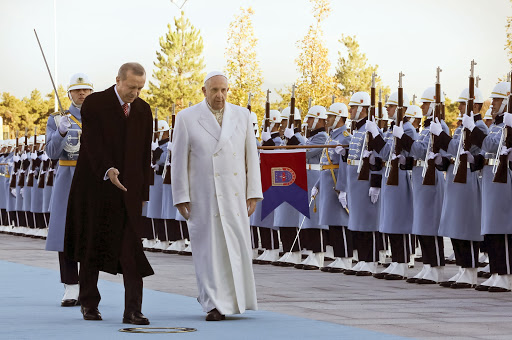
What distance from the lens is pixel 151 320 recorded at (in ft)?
30.0

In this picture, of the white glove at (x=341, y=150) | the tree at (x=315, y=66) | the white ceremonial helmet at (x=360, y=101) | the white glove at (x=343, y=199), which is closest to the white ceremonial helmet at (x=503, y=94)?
the white ceremonial helmet at (x=360, y=101)

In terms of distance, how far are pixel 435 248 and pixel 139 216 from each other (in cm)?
571

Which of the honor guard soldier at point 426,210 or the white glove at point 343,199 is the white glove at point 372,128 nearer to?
the honor guard soldier at point 426,210

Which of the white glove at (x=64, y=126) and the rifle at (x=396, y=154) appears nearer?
the white glove at (x=64, y=126)

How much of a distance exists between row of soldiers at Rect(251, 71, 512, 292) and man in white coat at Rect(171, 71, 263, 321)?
371cm

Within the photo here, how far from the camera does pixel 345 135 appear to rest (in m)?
15.8

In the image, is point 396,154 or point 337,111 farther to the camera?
point 337,111

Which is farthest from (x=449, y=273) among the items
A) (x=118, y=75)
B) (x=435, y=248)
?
(x=118, y=75)

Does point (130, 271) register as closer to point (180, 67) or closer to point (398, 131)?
point (398, 131)

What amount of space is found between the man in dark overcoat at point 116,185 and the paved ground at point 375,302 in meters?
1.71

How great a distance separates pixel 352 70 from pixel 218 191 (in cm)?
6218

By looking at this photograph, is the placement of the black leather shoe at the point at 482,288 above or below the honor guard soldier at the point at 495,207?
below

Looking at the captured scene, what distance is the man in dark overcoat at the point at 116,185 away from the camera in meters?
8.87

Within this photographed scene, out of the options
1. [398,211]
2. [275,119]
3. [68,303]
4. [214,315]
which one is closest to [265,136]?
[275,119]
